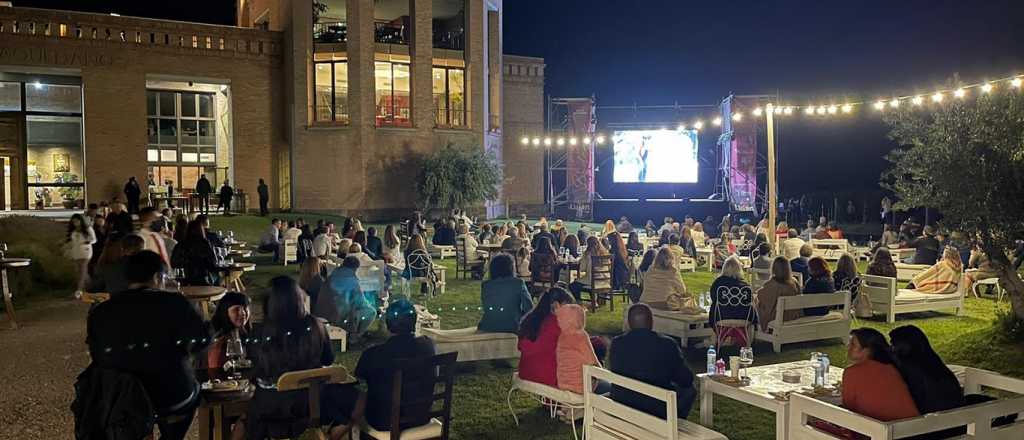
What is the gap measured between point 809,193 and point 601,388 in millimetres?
33136

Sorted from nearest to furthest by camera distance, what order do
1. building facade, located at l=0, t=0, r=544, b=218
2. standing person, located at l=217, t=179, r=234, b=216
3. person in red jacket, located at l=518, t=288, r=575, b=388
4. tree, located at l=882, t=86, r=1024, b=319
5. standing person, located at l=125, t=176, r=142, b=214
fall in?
1. person in red jacket, located at l=518, t=288, r=575, b=388
2. tree, located at l=882, t=86, r=1024, b=319
3. standing person, located at l=125, t=176, r=142, b=214
4. standing person, located at l=217, t=179, r=234, b=216
5. building facade, located at l=0, t=0, r=544, b=218

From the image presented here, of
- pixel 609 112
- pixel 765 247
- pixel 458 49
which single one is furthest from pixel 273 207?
pixel 765 247

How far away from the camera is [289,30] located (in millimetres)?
29547

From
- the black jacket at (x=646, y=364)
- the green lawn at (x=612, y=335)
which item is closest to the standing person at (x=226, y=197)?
the green lawn at (x=612, y=335)

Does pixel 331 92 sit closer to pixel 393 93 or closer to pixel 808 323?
pixel 393 93

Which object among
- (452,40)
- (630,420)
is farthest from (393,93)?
(630,420)

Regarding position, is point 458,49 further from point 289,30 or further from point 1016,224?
point 1016,224

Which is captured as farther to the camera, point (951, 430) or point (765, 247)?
point (765, 247)

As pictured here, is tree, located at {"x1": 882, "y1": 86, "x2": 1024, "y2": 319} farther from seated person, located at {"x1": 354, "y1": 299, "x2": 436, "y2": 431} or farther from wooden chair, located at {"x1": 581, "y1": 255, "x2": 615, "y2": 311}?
seated person, located at {"x1": 354, "y1": 299, "x2": 436, "y2": 431}

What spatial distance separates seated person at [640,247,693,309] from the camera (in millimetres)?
9312

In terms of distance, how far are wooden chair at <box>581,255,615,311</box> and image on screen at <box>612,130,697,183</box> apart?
19.3m

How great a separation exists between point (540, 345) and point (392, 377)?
1.78m

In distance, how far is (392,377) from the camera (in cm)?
454

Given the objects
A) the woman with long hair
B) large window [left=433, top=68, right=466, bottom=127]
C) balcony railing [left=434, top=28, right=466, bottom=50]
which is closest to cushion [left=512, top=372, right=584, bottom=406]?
the woman with long hair
